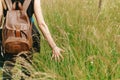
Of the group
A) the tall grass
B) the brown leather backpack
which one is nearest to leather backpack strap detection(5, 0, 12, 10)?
the brown leather backpack

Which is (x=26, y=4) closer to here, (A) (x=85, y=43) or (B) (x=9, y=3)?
(B) (x=9, y=3)

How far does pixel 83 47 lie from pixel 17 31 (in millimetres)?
958

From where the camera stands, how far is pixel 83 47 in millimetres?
4383

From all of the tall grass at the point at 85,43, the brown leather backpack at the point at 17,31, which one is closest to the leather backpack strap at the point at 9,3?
the brown leather backpack at the point at 17,31

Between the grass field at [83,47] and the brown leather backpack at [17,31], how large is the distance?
32 cm

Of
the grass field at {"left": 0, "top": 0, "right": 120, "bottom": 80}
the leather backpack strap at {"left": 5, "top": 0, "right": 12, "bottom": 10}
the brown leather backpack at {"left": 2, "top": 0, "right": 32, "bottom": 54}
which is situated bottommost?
the grass field at {"left": 0, "top": 0, "right": 120, "bottom": 80}

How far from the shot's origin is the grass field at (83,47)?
3.83 m

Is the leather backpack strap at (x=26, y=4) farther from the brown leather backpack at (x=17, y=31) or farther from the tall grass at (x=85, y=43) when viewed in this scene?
the tall grass at (x=85, y=43)

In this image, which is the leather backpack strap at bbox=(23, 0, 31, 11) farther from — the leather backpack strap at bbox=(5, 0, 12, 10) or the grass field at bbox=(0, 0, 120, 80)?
the grass field at bbox=(0, 0, 120, 80)

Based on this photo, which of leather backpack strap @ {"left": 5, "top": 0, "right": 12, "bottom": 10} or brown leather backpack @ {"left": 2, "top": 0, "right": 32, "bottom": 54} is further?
leather backpack strap @ {"left": 5, "top": 0, "right": 12, "bottom": 10}

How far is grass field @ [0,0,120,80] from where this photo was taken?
383cm

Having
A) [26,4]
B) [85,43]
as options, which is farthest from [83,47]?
[26,4]

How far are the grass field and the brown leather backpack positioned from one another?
0.32 m

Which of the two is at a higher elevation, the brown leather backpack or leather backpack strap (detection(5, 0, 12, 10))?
leather backpack strap (detection(5, 0, 12, 10))
